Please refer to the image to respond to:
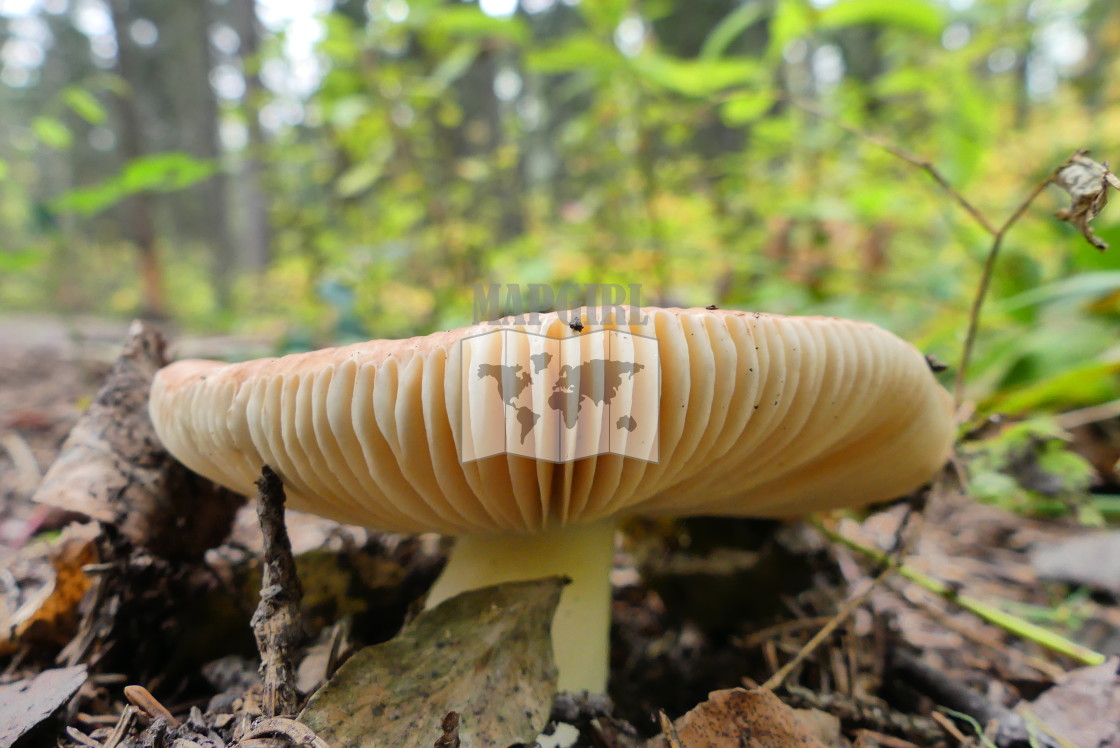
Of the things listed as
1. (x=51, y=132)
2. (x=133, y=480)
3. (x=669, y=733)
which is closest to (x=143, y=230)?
(x=51, y=132)

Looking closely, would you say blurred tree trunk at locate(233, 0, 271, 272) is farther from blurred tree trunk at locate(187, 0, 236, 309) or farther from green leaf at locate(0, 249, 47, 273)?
blurred tree trunk at locate(187, 0, 236, 309)

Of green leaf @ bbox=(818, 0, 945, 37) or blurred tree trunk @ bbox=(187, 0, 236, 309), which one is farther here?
blurred tree trunk @ bbox=(187, 0, 236, 309)

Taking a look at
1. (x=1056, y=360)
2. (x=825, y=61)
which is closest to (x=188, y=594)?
(x=1056, y=360)

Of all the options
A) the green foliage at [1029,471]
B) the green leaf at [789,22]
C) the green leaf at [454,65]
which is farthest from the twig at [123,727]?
the green leaf at [789,22]

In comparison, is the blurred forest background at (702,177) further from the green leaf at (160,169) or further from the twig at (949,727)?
the twig at (949,727)

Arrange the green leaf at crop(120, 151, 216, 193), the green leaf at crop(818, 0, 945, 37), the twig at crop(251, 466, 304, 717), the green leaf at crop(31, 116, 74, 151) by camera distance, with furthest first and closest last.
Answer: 1. the green leaf at crop(31, 116, 74, 151)
2. the green leaf at crop(818, 0, 945, 37)
3. the green leaf at crop(120, 151, 216, 193)
4. the twig at crop(251, 466, 304, 717)

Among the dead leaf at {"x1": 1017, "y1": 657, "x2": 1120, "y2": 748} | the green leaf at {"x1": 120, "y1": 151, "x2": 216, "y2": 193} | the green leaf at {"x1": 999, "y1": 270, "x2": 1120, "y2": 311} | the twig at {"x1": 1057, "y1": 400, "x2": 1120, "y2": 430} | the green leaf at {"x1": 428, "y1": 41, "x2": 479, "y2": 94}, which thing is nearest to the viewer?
the dead leaf at {"x1": 1017, "y1": 657, "x2": 1120, "y2": 748}

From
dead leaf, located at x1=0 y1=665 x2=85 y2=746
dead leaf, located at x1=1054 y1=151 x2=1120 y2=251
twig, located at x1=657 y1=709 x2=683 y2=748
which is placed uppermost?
dead leaf, located at x1=1054 y1=151 x2=1120 y2=251

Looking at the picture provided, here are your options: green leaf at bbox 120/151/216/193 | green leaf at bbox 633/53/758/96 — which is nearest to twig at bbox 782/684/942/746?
green leaf at bbox 633/53/758/96
